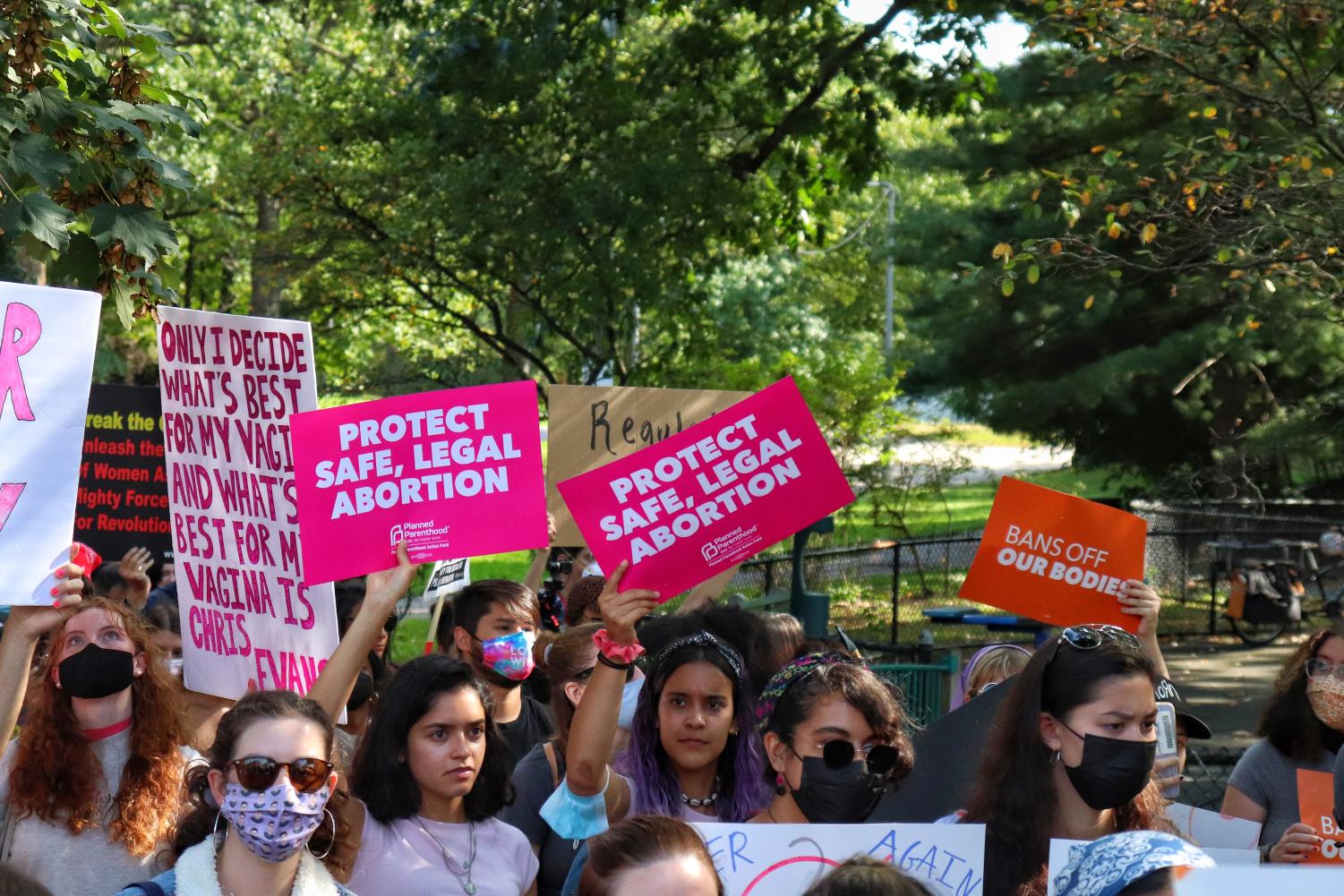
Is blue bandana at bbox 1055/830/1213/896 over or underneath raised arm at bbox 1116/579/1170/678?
underneath

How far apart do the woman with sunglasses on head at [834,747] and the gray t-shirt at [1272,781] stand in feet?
5.27

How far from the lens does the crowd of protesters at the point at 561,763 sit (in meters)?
3.31

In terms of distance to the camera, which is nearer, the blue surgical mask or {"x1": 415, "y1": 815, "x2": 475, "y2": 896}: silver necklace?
{"x1": 415, "y1": 815, "x2": 475, "y2": 896}: silver necklace

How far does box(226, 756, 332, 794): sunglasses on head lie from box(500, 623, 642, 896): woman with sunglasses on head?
87 centimetres

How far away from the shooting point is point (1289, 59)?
9.65 metres

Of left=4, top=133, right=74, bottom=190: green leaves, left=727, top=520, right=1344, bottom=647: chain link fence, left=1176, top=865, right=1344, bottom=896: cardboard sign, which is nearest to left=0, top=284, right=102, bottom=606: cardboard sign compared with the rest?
left=4, top=133, right=74, bottom=190: green leaves

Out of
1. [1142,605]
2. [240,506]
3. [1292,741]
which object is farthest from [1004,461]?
[240,506]

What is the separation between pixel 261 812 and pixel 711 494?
1.66m

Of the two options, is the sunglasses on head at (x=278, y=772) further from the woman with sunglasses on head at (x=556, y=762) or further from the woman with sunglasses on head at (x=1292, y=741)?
the woman with sunglasses on head at (x=1292, y=741)

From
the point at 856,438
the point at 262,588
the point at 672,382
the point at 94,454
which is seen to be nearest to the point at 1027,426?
the point at 856,438

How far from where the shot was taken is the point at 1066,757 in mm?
3516

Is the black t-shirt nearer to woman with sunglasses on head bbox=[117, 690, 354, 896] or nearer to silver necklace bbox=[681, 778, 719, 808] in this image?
silver necklace bbox=[681, 778, 719, 808]

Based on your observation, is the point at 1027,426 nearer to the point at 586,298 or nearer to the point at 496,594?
the point at 586,298

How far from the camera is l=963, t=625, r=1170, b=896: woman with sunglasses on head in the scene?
11.3 ft
